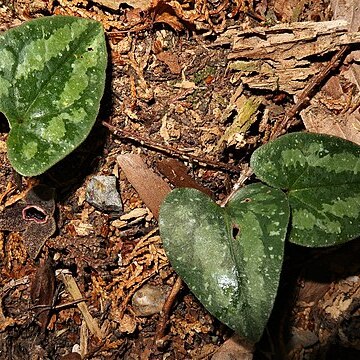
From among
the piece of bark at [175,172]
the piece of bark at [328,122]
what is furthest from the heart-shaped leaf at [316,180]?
the piece of bark at [175,172]

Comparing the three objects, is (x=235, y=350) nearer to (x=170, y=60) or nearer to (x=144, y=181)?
(x=144, y=181)

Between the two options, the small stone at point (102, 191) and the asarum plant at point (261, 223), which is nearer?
the asarum plant at point (261, 223)

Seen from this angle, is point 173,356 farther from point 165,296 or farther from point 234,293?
point 234,293

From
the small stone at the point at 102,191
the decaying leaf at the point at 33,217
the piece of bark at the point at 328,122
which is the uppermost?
the piece of bark at the point at 328,122

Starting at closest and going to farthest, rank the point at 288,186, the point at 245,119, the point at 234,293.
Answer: the point at 234,293
the point at 288,186
the point at 245,119

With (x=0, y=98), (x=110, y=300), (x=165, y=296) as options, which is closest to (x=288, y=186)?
(x=165, y=296)

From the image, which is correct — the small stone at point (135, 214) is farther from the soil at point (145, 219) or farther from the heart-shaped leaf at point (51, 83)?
the heart-shaped leaf at point (51, 83)

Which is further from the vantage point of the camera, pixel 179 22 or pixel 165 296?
pixel 165 296

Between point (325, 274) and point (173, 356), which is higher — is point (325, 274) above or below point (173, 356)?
above
